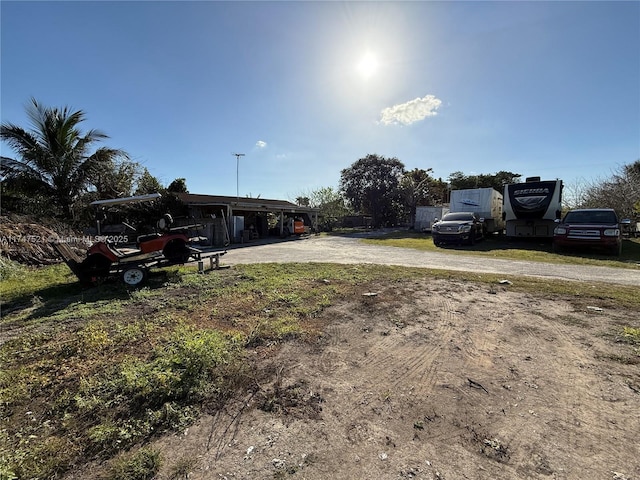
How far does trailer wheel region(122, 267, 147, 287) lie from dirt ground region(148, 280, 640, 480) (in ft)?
14.1

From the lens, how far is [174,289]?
555 cm

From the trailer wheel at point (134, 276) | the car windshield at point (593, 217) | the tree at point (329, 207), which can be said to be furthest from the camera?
the tree at point (329, 207)

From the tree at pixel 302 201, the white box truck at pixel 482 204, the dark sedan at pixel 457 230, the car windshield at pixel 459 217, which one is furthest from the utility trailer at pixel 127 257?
the tree at pixel 302 201

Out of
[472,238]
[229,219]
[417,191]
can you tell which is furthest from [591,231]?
[417,191]

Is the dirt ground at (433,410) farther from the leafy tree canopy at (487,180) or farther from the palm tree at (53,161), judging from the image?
the leafy tree canopy at (487,180)

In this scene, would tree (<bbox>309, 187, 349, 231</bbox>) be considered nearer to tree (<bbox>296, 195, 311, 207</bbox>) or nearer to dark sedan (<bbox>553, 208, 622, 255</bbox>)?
tree (<bbox>296, 195, 311, 207</bbox>)

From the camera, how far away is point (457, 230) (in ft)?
41.6

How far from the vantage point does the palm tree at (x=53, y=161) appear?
11008mm

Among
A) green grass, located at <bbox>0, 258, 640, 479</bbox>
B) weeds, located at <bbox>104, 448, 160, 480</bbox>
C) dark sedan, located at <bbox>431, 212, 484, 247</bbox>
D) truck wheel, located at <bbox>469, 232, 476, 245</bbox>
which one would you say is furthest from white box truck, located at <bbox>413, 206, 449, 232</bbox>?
weeds, located at <bbox>104, 448, 160, 480</bbox>

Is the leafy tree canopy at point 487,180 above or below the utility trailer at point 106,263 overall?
above

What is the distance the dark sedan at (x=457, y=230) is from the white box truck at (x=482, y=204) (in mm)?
2151

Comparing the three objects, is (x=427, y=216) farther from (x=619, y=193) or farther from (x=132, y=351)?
(x=132, y=351)

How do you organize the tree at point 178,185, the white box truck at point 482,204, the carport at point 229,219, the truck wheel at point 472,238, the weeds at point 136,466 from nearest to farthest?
the weeds at point 136,466 → the truck wheel at point 472,238 → the carport at point 229,219 → the white box truck at point 482,204 → the tree at point 178,185

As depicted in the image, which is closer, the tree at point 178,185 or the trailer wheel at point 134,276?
the trailer wheel at point 134,276
